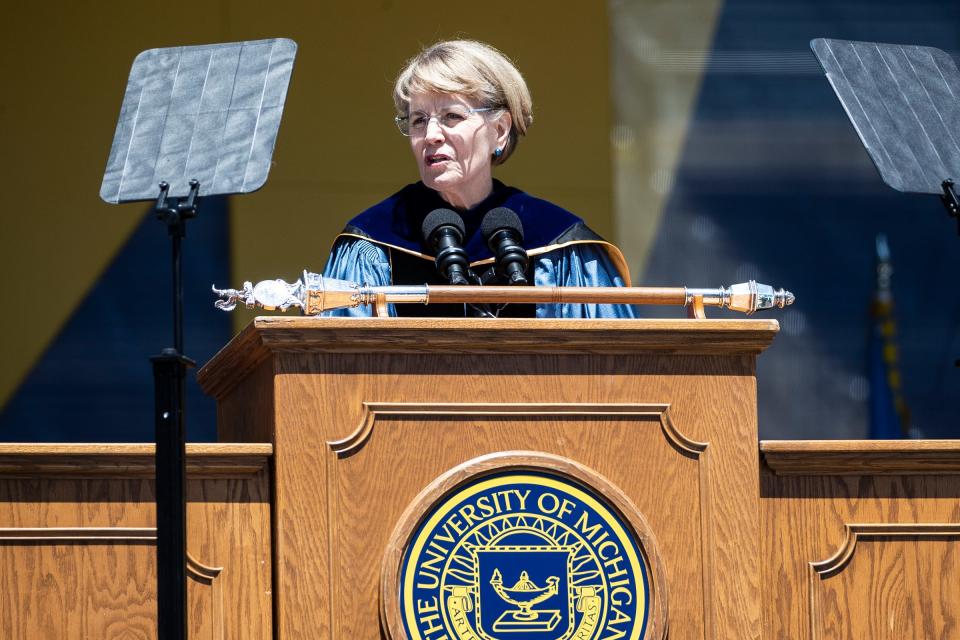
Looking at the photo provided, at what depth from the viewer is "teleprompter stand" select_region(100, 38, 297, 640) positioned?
7.45 feet

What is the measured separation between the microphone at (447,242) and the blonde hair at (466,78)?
0.29 meters

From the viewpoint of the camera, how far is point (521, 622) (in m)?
2.36

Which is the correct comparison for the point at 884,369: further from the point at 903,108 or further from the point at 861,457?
the point at 861,457

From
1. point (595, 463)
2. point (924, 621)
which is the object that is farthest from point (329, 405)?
point (924, 621)

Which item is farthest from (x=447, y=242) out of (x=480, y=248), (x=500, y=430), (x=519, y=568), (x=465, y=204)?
(x=519, y=568)

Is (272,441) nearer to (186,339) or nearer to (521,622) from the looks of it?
(521,622)

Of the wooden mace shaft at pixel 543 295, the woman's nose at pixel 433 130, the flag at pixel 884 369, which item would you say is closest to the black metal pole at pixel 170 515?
the wooden mace shaft at pixel 543 295

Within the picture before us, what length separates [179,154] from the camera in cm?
254

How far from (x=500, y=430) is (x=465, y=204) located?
38.0 inches

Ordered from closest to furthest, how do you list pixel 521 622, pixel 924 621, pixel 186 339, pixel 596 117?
pixel 521 622 → pixel 924 621 → pixel 186 339 → pixel 596 117

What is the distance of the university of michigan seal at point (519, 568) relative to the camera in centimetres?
235

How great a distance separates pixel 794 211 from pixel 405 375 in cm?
269

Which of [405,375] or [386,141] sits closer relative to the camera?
[405,375]

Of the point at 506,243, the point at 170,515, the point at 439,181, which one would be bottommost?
the point at 170,515
